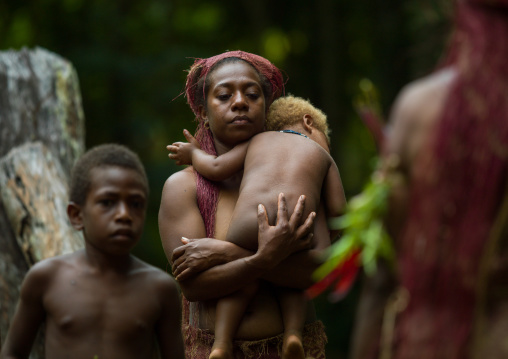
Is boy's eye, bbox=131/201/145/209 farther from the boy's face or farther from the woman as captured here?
the woman

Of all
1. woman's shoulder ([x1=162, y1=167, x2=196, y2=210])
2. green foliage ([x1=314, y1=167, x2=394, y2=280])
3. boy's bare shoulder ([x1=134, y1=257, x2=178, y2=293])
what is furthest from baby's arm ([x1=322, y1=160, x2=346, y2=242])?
green foliage ([x1=314, y1=167, x2=394, y2=280])

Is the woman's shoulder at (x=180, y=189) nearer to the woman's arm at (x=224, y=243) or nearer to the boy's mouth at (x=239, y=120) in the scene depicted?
the woman's arm at (x=224, y=243)

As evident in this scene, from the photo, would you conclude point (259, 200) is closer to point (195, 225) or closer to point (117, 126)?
point (195, 225)

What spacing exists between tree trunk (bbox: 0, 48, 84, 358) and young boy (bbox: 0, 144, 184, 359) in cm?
81

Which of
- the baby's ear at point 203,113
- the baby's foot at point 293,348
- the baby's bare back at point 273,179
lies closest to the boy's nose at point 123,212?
the baby's ear at point 203,113

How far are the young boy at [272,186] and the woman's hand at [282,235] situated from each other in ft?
0.16

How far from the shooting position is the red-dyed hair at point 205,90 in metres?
Result: 3.62

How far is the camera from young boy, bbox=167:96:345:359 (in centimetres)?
333

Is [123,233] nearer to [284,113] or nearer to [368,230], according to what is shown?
[284,113]

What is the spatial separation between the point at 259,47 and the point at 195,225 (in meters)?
8.37

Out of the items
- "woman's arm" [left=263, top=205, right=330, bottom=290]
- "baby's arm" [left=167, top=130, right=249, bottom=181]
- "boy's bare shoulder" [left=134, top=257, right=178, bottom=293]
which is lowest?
"boy's bare shoulder" [left=134, top=257, right=178, bottom=293]

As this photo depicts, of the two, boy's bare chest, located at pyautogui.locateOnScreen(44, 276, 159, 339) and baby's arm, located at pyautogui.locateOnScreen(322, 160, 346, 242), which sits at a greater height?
baby's arm, located at pyautogui.locateOnScreen(322, 160, 346, 242)

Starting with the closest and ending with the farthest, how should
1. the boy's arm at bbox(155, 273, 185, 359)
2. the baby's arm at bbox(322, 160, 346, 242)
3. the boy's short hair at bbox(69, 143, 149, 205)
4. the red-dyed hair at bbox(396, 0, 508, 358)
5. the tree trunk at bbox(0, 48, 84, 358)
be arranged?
the red-dyed hair at bbox(396, 0, 508, 358) < the baby's arm at bbox(322, 160, 346, 242) < the boy's arm at bbox(155, 273, 185, 359) < the boy's short hair at bbox(69, 143, 149, 205) < the tree trunk at bbox(0, 48, 84, 358)

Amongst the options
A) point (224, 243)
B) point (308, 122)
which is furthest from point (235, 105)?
point (224, 243)
